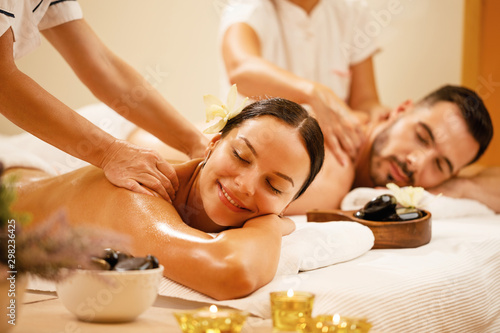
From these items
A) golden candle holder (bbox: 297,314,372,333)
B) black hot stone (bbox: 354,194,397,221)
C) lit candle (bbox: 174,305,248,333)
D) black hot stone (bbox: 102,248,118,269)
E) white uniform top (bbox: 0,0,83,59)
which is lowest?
black hot stone (bbox: 354,194,397,221)

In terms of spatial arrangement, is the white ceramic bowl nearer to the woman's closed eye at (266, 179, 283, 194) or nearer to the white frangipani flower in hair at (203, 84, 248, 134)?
the woman's closed eye at (266, 179, 283, 194)

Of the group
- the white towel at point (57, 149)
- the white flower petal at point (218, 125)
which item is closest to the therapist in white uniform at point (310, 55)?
the white towel at point (57, 149)

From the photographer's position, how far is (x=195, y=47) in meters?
3.70

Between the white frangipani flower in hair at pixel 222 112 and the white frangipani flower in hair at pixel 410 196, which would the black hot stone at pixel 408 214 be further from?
the white frangipani flower in hair at pixel 222 112

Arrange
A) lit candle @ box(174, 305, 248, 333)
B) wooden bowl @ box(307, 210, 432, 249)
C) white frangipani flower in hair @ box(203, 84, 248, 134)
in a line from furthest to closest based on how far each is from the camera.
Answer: wooden bowl @ box(307, 210, 432, 249) → white frangipani flower in hair @ box(203, 84, 248, 134) → lit candle @ box(174, 305, 248, 333)

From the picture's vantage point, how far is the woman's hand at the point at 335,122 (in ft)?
8.12

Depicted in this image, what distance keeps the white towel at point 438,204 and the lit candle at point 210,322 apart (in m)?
1.54

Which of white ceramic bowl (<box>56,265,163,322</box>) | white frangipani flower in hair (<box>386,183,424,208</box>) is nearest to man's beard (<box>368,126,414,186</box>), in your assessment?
white frangipani flower in hair (<box>386,183,424,208</box>)

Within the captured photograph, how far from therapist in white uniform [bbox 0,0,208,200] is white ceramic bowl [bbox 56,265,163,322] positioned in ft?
1.58

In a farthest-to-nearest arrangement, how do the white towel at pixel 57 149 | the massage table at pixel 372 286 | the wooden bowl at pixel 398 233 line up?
the white towel at pixel 57 149, the wooden bowl at pixel 398 233, the massage table at pixel 372 286

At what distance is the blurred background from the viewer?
323cm

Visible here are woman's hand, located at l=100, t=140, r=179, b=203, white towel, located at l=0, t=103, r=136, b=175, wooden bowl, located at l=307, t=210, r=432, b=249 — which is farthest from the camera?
white towel, located at l=0, t=103, r=136, b=175

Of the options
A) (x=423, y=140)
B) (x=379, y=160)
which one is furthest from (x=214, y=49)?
(x=423, y=140)

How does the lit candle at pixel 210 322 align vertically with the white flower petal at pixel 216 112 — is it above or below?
below
